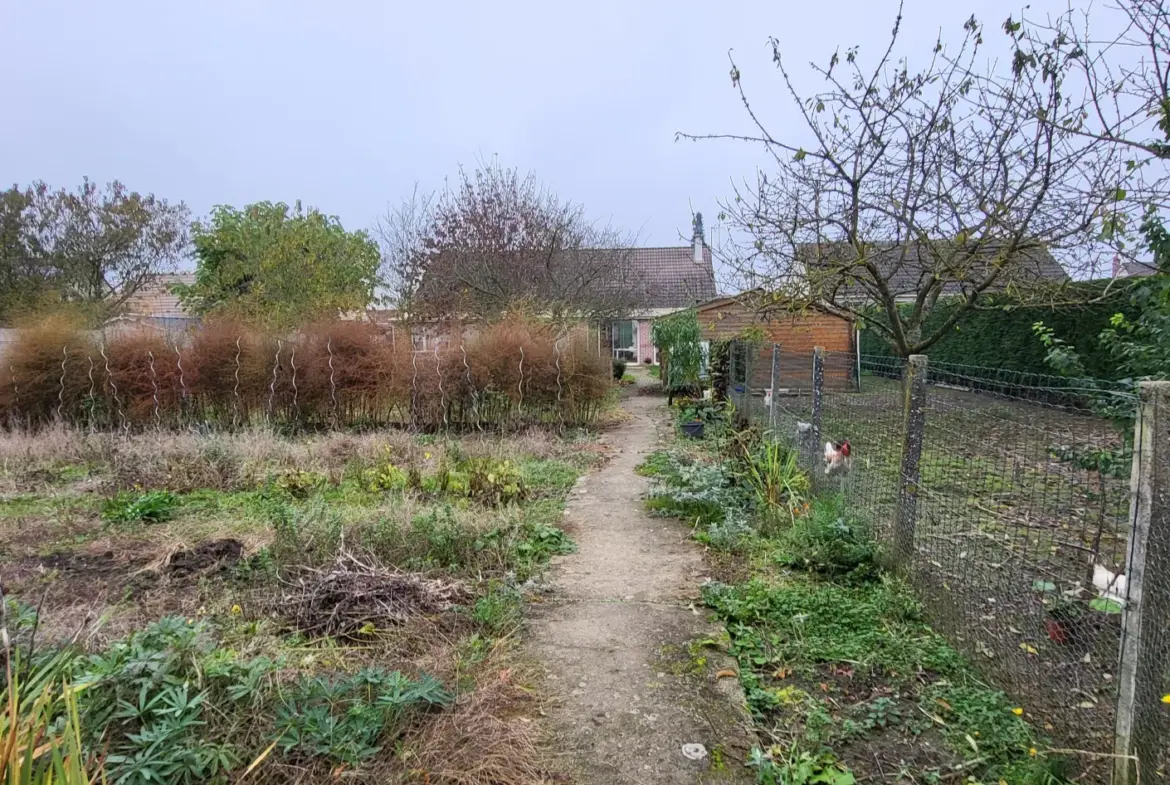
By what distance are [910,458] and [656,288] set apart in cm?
2175

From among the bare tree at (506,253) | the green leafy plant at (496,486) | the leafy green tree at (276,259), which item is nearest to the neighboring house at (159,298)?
the leafy green tree at (276,259)

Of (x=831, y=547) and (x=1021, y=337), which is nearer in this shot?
(x=831, y=547)

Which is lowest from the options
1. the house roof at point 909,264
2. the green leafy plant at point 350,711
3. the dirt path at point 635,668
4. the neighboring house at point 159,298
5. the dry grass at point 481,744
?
A: the dirt path at point 635,668

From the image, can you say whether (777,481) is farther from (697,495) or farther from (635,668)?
(635,668)

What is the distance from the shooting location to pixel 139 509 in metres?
5.33

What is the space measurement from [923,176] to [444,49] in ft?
24.2

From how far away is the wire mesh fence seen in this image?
1.82 m

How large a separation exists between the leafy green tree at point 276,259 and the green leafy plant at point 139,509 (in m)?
11.7

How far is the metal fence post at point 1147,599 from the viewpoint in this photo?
5.82 feet

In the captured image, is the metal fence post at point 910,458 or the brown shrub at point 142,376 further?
the brown shrub at point 142,376

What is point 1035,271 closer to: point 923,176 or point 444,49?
point 923,176

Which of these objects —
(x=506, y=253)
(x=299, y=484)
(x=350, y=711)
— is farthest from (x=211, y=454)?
(x=506, y=253)

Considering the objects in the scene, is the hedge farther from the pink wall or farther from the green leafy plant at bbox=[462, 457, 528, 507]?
the pink wall

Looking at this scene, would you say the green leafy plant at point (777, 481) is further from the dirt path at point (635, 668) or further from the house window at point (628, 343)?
the house window at point (628, 343)
